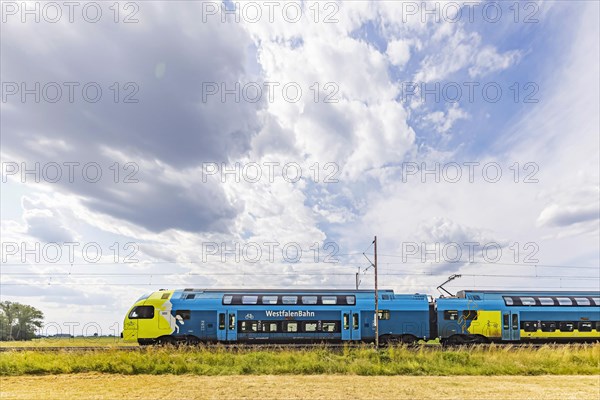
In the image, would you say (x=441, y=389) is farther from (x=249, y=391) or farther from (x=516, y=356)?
(x=516, y=356)

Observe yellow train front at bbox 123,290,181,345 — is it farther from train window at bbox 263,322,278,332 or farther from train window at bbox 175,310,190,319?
train window at bbox 263,322,278,332

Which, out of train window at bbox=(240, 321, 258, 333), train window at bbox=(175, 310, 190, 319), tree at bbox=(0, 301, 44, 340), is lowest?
tree at bbox=(0, 301, 44, 340)

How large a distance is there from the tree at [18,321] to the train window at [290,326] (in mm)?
49727

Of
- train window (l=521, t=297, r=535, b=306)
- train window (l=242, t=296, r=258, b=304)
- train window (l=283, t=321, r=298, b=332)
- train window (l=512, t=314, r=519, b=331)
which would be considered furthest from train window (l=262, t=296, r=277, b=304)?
train window (l=521, t=297, r=535, b=306)

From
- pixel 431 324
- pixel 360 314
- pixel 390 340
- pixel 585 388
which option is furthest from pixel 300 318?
pixel 585 388

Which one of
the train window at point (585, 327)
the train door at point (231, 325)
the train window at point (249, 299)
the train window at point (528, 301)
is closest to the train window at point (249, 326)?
the train door at point (231, 325)

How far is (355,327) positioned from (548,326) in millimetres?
13348

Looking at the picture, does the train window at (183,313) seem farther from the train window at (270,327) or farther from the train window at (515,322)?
the train window at (515,322)

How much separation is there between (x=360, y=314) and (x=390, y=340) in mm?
2551

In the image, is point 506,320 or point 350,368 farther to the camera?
point 506,320

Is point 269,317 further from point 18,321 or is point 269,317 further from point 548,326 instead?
point 18,321

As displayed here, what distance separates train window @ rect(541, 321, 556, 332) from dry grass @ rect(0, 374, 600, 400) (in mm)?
12566

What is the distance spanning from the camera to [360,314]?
27.1m

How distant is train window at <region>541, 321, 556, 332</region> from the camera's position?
28.0 metres
